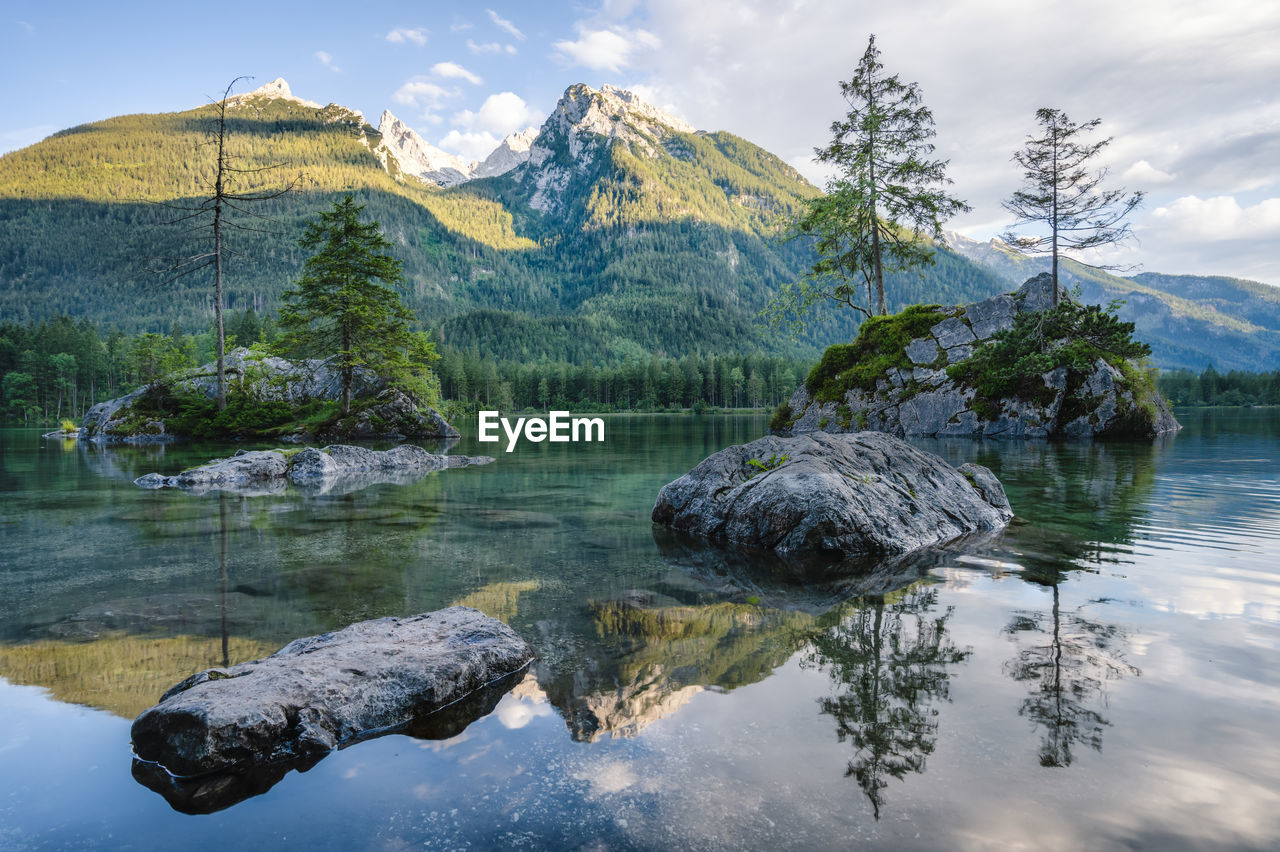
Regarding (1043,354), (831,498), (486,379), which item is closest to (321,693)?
(831,498)

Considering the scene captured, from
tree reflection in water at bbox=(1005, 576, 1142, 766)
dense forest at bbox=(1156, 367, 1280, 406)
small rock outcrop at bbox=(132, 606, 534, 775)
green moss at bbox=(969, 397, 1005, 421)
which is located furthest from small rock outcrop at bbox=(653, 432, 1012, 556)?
dense forest at bbox=(1156, 367, 1280, 406)

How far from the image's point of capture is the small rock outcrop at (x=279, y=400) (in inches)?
1407

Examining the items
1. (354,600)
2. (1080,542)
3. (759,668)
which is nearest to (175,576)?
(354,600)

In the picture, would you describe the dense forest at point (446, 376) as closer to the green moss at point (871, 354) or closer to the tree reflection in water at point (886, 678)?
the green moss at point (871, 354)

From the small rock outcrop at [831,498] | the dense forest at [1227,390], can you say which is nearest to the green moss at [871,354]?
the small rock outcrop at [831,498]

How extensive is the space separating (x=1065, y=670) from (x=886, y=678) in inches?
55.6

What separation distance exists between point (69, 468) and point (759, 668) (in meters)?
26.0

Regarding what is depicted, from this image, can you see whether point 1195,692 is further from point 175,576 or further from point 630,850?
point 175,576

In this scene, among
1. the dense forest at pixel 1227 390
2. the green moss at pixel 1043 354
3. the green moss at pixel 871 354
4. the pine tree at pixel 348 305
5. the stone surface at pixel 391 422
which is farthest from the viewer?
the dense forest at pixel 1227 390

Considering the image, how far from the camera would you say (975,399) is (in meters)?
32.7

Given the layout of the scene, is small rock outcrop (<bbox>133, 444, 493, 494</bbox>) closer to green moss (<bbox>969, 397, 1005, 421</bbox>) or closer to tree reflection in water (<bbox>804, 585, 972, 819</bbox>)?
tree reflection in water (<bbox>804, 585, 972, 819</bbox>)

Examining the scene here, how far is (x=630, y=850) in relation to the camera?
2.90 meters

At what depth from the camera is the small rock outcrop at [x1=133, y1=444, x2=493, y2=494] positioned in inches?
677

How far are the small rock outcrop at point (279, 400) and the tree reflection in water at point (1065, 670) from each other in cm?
3501
